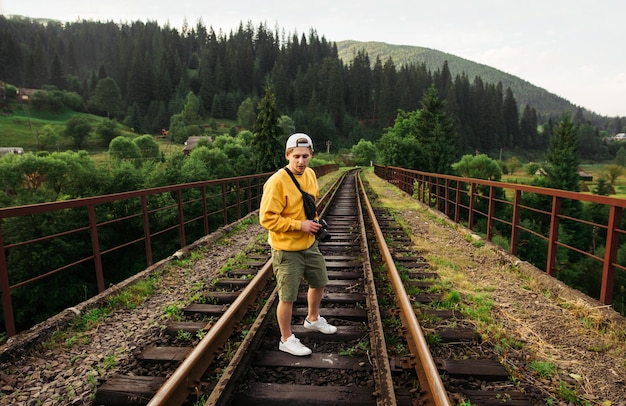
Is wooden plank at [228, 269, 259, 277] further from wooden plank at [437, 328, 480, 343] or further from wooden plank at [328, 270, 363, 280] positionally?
wooden plank at [437, 328, 480, 343]

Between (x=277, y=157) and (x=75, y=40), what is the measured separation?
586 feet

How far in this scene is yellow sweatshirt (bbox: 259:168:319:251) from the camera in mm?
2969

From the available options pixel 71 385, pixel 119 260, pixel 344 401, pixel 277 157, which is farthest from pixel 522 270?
pixel 277 157

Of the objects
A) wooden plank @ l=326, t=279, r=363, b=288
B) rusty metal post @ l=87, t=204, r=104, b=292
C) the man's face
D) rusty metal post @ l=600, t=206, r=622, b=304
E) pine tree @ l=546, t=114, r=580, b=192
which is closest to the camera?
the man's face

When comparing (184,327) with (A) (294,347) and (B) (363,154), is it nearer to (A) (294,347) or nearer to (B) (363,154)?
(A) (294,347)

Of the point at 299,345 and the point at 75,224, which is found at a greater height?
the point at 299,345

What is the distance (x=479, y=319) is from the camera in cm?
403

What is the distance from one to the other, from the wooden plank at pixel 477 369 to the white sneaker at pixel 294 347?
1.13 meters

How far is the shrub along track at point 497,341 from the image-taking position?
2918 millimetres

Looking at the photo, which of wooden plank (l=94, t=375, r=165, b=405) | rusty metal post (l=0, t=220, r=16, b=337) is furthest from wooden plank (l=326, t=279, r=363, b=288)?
rusty metal post (l=0, t=220, r=16, b=337)

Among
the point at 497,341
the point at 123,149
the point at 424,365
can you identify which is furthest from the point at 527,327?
the point at 123,149

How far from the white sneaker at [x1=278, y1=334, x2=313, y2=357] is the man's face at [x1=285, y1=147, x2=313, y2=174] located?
1440mm

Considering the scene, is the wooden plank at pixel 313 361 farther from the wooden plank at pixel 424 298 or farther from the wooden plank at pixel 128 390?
the wooden plank at pixel 424 298

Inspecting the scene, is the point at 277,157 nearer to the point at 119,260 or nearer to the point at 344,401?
the point at 119,260
